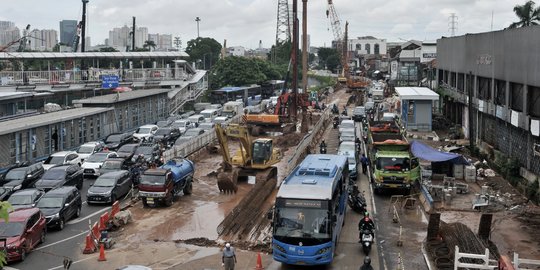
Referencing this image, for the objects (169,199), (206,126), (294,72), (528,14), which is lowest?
(169,199)

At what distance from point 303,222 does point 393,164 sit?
1172 cm

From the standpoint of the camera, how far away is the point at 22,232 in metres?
19.5

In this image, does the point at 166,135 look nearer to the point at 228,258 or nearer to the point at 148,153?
the point at 148,153

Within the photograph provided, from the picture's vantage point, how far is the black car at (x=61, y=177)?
90.5 ft

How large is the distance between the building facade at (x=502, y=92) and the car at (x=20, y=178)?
78.0 ft

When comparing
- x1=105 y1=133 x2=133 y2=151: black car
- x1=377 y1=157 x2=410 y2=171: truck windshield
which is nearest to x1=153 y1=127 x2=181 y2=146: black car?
x1=105 y1=133 x2=133 y2=151: black car

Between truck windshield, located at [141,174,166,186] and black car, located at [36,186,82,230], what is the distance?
2.89 m

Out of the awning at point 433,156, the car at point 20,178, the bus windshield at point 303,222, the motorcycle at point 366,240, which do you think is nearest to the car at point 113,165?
the car at point 20,178

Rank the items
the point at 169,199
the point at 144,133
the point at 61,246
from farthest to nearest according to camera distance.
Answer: the point at 144,133, the point at 169,199, the point at 61,246

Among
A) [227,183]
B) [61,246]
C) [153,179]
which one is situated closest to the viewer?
[61,246]

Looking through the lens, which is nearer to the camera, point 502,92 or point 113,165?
point 113,165

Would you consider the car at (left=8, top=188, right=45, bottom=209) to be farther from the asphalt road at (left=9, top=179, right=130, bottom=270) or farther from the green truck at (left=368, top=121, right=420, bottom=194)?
the green truck at (left=368, top=121, right=420, bottom=194)

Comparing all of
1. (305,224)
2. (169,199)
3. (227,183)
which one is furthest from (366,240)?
(227,183)

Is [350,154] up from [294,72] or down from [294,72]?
down
